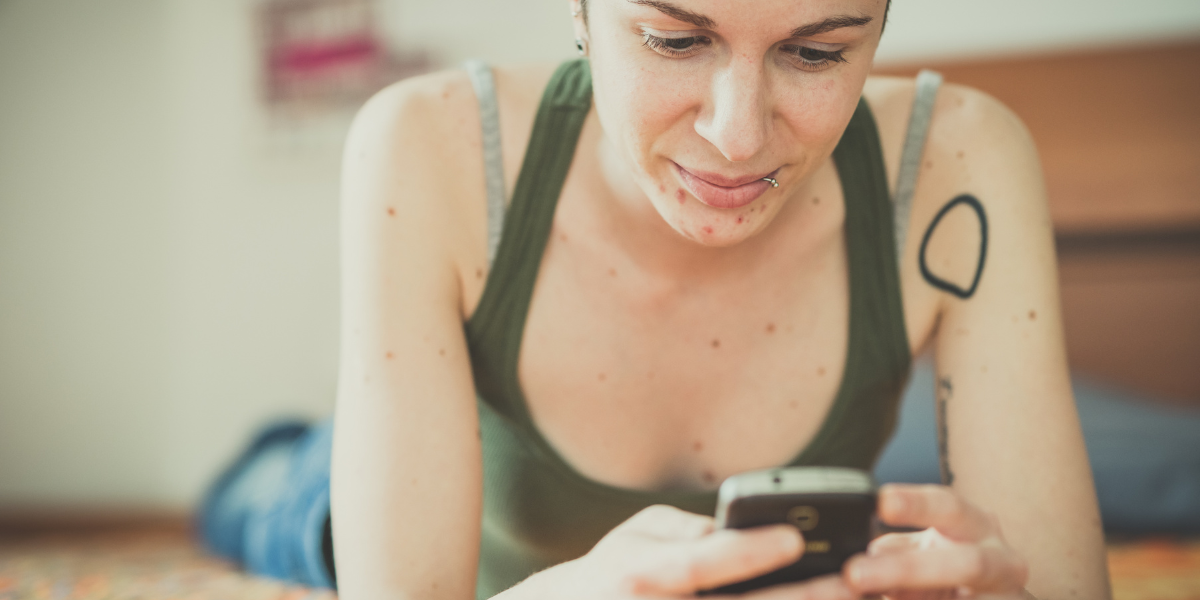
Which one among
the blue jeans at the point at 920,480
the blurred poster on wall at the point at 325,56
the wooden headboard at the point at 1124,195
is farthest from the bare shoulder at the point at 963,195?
the blurred poster on wall at the point at 325,56

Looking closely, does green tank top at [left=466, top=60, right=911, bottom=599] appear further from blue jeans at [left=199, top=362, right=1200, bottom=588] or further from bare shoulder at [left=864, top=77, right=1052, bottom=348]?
blue jeans at [left=199, top=362, right=1200, bottom=588]

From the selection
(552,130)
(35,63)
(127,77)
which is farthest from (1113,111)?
(35,63)

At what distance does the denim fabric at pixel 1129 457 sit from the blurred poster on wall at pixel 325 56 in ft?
5.41

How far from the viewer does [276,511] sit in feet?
5.29

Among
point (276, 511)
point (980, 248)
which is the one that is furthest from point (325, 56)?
point (980, 248)

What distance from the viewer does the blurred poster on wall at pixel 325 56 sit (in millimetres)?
Answer: 2500

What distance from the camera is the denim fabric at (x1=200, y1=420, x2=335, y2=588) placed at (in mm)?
1406

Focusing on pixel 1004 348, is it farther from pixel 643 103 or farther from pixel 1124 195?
pixel 1124 195

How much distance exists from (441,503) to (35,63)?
8.43 feet

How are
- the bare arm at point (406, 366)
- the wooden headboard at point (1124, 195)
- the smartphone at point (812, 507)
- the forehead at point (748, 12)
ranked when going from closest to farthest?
the smartphone at point (812, 507), the forehead at point (748, 12), the bare arm at point (406, 366), the wooden headboard at point (1124, 195)

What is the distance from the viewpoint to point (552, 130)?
0.88m

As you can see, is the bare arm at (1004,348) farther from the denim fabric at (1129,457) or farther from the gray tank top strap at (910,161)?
the denim fabric at (1129,457)

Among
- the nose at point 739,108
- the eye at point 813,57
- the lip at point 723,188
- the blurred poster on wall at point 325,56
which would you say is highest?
the blurred poster on wall at point 325,56

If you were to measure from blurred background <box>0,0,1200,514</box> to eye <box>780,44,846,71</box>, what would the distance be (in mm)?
Answer: 1816
